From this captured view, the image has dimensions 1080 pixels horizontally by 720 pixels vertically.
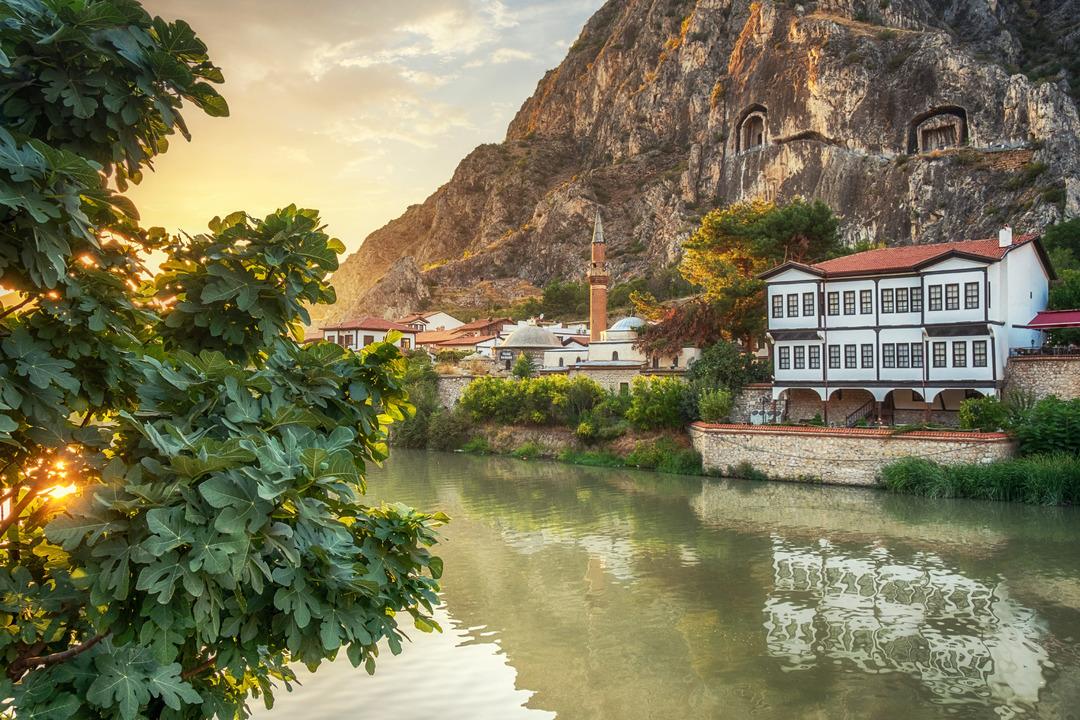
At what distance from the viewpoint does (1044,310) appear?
107ft

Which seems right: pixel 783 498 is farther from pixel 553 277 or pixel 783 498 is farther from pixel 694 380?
pixel 553 277

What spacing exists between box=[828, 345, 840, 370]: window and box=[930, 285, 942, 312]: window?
3.90 meters

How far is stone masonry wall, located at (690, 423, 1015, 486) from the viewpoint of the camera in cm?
2505

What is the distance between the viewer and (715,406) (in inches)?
1254

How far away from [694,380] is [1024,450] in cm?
1296

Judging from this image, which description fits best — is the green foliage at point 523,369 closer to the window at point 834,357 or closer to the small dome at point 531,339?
the small dome at point 531,339

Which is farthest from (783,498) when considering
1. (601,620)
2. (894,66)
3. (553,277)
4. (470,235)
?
(470,235)

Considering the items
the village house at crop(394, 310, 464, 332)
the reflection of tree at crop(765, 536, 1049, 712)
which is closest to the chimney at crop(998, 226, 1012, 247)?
the reflection of tree at crop(765, 536, 1049, 712)

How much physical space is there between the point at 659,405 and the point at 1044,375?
14.3m

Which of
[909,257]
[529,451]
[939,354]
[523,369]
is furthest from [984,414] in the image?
[523,369]

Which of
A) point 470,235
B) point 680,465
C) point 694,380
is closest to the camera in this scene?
point 680,465

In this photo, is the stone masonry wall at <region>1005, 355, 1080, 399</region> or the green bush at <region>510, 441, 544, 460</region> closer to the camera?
the stone masonry wall at <region>1005, 355, 1080, 399</region>

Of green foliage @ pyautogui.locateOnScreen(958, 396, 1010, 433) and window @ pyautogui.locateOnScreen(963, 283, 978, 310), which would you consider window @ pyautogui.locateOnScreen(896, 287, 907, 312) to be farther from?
green foliage @ pyautogui.locateOnScreen(958, 396, 1010, 433)

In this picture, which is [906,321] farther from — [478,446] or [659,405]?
[478,446]
